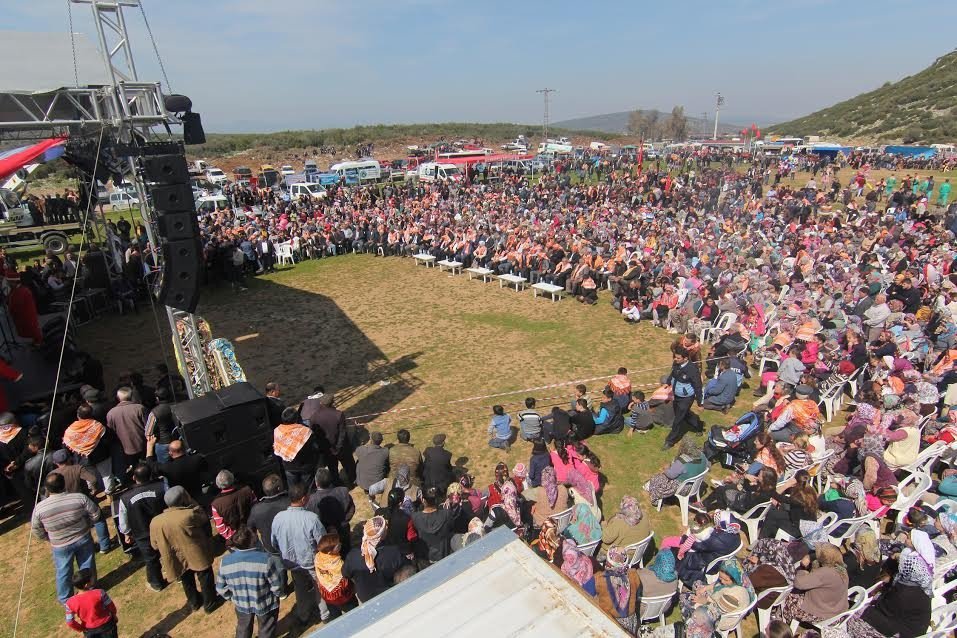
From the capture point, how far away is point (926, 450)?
5.73 metres

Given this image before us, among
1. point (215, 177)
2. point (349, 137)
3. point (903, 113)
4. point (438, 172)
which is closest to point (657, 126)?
point (903, 113)

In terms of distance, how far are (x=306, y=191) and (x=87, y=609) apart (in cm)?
3024

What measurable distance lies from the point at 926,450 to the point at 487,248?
40.6 feet

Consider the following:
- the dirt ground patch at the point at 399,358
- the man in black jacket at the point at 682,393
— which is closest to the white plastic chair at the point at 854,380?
the man in black jacket at the point at 682,393

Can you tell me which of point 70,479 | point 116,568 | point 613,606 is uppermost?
point 70,479

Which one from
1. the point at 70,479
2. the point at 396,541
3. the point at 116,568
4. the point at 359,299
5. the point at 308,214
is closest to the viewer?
the point at 396,541

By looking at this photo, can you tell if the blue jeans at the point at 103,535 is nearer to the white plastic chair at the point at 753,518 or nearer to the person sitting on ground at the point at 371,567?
the person sitting on ground at the point at 371,567

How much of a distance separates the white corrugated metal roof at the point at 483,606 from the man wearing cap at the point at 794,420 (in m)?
5.02

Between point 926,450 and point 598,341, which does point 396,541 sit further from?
point 598,341

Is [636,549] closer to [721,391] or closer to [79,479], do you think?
[721,391]

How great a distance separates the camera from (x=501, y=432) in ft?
23.3

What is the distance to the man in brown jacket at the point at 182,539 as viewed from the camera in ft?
14.7

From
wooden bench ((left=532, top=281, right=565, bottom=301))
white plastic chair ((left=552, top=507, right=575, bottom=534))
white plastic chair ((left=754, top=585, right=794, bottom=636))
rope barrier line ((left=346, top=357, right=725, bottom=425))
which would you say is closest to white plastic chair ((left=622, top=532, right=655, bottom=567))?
white plastic chair ((left=552, top=507, right=575, bottom=534))

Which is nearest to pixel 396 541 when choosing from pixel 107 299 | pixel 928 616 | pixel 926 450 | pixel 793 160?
pixel 928 616
